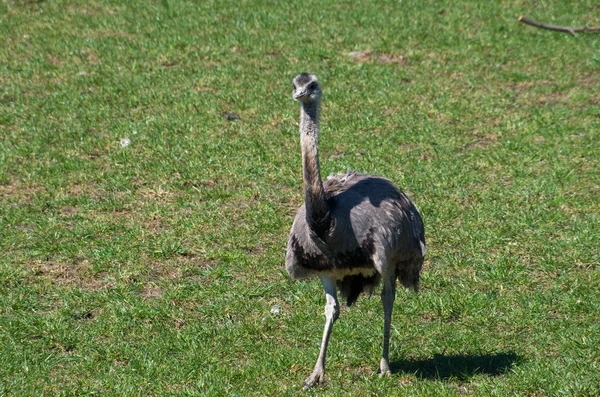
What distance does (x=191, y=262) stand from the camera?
8867 millimetres

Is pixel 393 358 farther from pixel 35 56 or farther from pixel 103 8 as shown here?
pixel 103 8

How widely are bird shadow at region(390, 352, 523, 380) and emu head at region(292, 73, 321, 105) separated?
2.14 meters

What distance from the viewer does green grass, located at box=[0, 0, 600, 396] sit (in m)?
7.16

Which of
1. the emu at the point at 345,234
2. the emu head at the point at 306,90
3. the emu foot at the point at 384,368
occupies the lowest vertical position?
the emu foot at the point at 384,368

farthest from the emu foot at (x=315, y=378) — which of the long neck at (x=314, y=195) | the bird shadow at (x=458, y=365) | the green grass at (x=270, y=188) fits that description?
the long neck at (x=314, y=195)

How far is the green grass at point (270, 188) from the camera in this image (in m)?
7.16

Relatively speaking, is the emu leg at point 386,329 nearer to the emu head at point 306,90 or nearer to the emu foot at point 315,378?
the emu foot at point 315,378

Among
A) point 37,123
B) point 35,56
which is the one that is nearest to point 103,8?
point 35,56

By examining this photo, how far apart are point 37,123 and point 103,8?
4.79 meters

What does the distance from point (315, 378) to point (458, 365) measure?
1.14 metres

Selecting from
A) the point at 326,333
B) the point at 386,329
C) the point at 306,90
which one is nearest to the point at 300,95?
the point at 306,90

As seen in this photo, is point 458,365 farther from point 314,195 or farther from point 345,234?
point 314,195

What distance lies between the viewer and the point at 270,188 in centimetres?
1048

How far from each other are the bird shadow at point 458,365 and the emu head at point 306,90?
2140 millimetres
